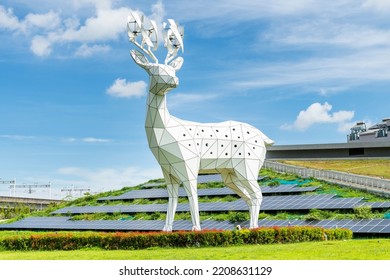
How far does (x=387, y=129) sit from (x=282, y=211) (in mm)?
33050

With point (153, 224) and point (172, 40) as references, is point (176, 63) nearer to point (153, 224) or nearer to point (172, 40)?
point (172, 40)

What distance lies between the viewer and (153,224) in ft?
108

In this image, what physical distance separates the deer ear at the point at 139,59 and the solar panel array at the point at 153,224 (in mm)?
11599

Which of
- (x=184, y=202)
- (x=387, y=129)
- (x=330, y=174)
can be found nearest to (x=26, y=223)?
(x=184, y=202)

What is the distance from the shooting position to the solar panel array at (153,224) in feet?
85.9

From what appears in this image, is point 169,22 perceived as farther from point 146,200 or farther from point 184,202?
point 146,200

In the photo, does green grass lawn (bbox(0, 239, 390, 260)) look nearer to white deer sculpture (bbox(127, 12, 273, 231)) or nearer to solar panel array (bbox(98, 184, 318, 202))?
white deer sculpture (bbox(127, 12, 273, 231))

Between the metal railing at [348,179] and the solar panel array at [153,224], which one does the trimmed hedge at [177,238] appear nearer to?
the solar panel array at [153,224]

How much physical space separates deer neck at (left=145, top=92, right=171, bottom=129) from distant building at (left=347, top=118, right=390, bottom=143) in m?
40.4

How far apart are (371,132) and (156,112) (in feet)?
151

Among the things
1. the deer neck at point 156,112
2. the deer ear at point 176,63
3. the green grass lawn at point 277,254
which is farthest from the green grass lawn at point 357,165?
the deer neck at point 156,112

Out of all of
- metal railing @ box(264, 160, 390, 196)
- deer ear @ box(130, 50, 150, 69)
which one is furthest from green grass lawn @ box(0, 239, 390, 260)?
metal railing @ box(264, 160, 390, 196)

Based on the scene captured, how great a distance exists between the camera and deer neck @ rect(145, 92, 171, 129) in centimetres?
2153

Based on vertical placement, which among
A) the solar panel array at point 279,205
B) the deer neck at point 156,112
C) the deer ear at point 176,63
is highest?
the deer ear at point 176,63
